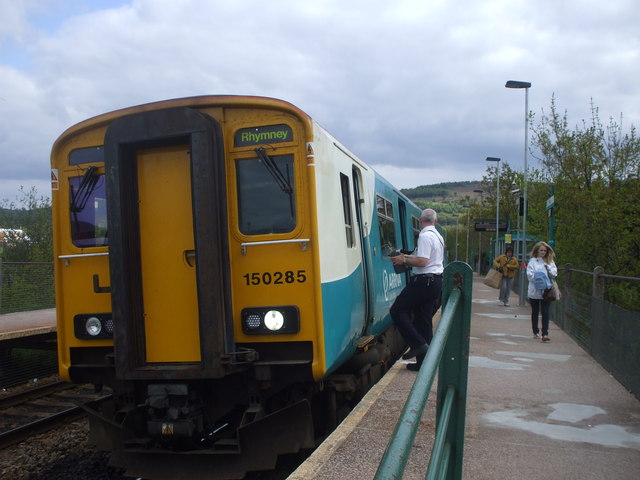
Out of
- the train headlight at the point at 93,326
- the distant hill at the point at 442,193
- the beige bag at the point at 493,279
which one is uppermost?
the distant hill at the point at 442,193

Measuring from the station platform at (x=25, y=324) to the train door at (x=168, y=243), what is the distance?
4861 millimetres

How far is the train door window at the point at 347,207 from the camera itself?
5867mm

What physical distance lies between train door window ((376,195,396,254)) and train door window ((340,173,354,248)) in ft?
5.80

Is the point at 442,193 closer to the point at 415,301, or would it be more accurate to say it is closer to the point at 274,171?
the point at 415,301

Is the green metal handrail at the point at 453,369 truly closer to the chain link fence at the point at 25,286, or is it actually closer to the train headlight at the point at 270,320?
the train headlight at the point at 270,320

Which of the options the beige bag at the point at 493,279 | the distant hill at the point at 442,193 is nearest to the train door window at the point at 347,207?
the beige bag at the point at 493,279

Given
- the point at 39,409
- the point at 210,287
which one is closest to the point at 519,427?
the point at 210,287

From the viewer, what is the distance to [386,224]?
8469 mm

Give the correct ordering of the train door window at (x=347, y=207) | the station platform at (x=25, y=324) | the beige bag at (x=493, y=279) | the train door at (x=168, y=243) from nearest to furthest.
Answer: the train door at (x=168, y=243) < the train door window at (x=347, y=207) < the station platform at (x=25, y=324) < the beige bag at (x=493, y=279)

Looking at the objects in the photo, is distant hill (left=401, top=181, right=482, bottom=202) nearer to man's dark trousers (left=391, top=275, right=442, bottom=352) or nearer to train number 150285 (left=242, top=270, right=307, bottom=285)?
man's dark trousers (left=391, top=275, right=442, bottom=352)

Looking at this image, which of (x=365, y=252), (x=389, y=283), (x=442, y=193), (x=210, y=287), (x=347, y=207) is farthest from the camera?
(x=442, y=193)

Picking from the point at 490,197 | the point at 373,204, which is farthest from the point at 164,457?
the point at 490,197

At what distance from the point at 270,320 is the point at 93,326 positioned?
160 centimetres

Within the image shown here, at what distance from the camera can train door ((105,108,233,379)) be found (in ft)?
14.8
